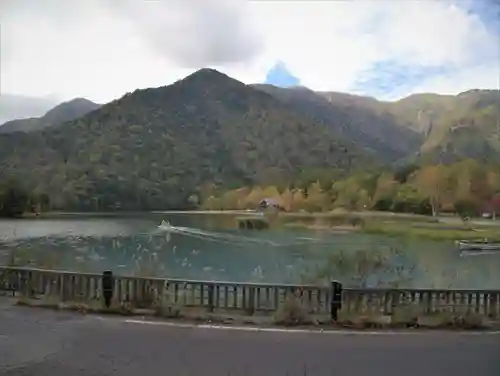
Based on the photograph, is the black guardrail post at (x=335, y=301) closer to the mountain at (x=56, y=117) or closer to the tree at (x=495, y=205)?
the tree at (x=495, y=205)

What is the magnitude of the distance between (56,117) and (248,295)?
285 centimetres

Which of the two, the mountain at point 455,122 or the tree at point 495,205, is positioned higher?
the mountain at point 455,122

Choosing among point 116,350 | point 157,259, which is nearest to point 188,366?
point 116,350

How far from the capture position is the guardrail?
4781 mm

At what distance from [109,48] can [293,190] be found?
269cm

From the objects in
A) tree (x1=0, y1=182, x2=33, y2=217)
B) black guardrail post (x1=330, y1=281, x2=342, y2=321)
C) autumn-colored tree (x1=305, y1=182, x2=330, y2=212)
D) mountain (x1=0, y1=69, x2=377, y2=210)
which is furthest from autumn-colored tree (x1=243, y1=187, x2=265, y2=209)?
tree (x1=0, y1=182, x2=33, y2=217)

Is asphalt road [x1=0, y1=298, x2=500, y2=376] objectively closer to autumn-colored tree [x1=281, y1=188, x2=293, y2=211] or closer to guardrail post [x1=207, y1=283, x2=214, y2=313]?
guardrail post [x1=207, y1=283, x2=214, y2=313]

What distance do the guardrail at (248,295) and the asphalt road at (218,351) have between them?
1.84 ft

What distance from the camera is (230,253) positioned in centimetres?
643

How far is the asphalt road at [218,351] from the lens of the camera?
3168 millimetres

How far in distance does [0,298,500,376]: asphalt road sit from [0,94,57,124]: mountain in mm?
2085

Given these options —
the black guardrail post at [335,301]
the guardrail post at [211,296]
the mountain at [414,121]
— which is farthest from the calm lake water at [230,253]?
the mountain at [414,121]

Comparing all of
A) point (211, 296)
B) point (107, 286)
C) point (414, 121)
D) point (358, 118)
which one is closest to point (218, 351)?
point (211, 296)

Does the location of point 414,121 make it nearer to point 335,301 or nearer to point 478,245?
point 478,245
